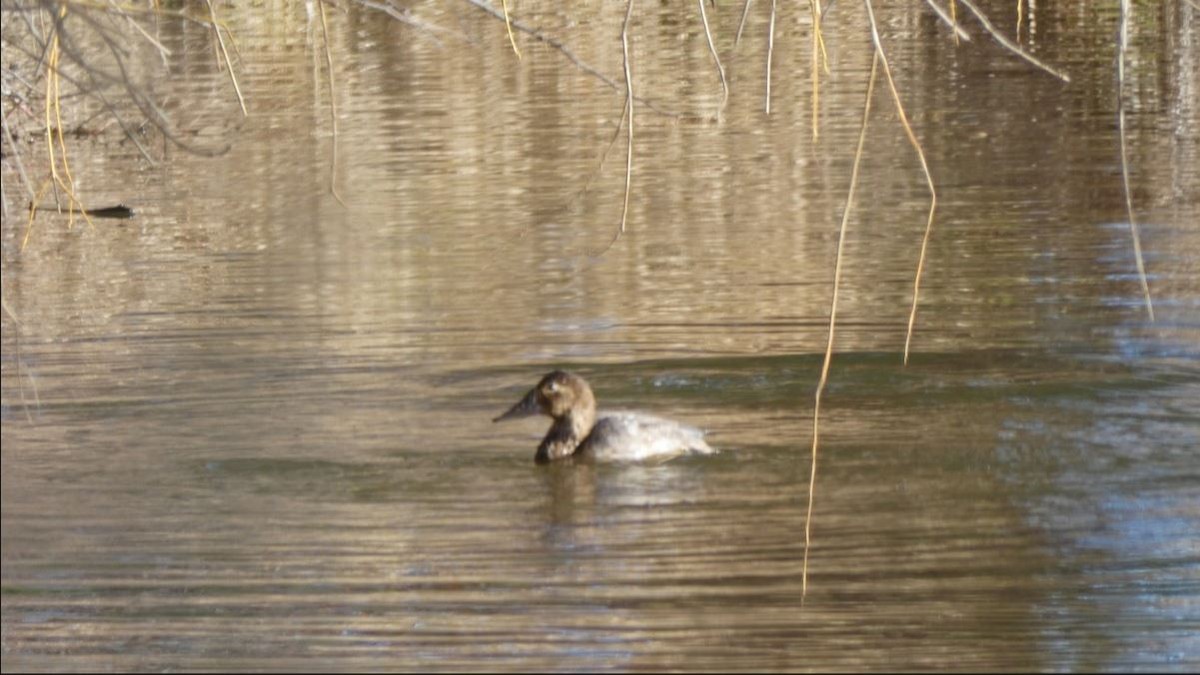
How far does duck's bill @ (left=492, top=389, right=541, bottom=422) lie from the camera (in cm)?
760

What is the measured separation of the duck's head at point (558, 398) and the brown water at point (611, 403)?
0.20 metres

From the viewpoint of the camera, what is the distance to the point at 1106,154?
1380 centimetres

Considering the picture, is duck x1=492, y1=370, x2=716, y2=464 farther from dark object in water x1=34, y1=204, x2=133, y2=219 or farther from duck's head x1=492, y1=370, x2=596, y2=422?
dark object in water x1=34, y1=204, x2=133, y2=219

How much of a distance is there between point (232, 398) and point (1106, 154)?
7.72 m

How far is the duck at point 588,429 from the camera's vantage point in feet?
24.0

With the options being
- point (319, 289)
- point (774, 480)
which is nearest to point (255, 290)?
point (319, 289)

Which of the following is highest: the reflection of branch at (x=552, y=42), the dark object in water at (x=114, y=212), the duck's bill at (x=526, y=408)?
the reflection of branch at (x=552, y=42)

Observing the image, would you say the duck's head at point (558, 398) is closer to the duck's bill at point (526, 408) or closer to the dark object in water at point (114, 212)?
the duck's bill at point (526, 408)

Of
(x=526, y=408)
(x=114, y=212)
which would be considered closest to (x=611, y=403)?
(x=526, y=408)

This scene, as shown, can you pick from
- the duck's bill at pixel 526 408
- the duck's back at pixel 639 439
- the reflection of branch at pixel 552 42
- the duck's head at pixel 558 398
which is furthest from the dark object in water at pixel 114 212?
the reflection of branch at pixel 552 42

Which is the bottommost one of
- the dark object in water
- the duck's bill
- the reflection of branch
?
the duck's bill

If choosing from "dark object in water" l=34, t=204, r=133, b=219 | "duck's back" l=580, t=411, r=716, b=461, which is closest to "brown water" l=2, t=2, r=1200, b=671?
"duck's back" l=580, t=411, r=716, b=461

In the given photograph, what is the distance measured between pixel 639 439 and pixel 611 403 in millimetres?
890

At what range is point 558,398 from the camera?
7562 millimetres
